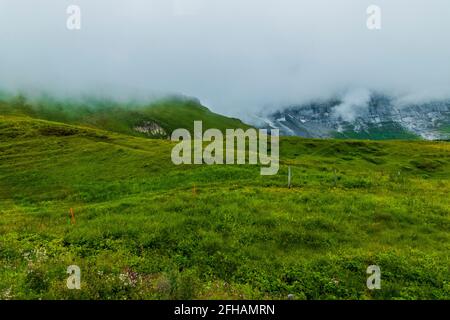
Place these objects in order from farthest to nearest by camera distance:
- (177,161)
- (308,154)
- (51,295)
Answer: (308,154)
(177,161)
(51,295)

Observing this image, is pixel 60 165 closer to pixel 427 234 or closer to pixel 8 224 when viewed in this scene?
pixel 8 224

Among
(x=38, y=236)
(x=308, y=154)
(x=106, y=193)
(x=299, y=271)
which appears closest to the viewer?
(x=299, y=271)

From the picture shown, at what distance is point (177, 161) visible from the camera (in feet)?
175

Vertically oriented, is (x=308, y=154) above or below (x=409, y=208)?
below

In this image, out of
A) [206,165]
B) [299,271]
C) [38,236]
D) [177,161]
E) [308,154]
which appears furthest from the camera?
[308,154]

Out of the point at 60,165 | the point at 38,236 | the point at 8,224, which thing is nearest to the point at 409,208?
the point at 38,236

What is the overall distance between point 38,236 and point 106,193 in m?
17.4

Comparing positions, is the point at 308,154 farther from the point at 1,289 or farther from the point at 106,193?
the point at 1,289

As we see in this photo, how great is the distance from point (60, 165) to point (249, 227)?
42308mm

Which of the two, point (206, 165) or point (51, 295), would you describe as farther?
point (206, 165)

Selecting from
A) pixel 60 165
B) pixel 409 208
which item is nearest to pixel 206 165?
pixel 60 165

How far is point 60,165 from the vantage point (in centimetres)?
5528

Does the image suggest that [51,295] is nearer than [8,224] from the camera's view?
Yes
